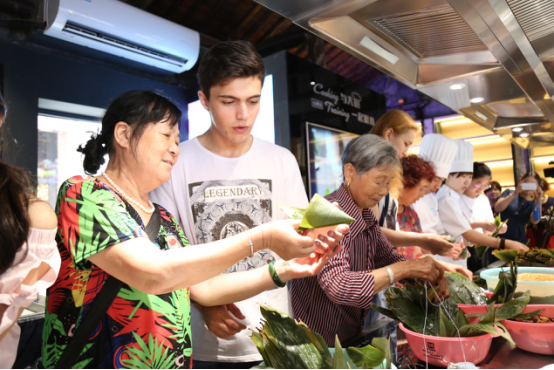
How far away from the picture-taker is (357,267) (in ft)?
5.96

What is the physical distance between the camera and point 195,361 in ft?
5.12

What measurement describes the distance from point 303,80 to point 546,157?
3955mm

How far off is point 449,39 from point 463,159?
2717 mm

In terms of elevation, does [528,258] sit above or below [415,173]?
below

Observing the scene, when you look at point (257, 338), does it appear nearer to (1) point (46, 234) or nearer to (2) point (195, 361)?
(1) point (46, 234)

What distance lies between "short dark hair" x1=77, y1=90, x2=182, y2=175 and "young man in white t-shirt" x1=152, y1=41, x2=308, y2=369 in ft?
1.12

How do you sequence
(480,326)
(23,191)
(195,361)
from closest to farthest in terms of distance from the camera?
1. (23,191)
2. (480,326)
3. (195,361)

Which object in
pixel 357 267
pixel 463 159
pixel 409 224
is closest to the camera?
pixel 357 267

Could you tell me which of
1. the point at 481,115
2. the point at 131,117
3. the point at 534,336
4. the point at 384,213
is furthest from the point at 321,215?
the point at 481,115

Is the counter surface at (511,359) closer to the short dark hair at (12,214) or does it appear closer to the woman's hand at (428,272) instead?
the woman's hand at (428,272)

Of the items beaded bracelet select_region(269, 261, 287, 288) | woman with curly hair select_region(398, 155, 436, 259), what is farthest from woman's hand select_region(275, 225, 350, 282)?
woman with curly hair select_region(398, 155, 436, 259)

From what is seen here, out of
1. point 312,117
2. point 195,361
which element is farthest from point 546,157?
point 195,361

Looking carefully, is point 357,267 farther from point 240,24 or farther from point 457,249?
point 240,24

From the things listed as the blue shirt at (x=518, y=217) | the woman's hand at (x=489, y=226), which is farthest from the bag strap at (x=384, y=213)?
the blue shirt at (x=518, y=217)
